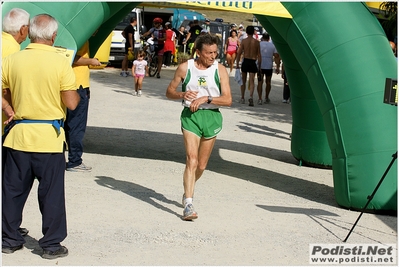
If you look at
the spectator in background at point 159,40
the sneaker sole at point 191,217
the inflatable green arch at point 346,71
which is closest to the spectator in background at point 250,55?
the spectator in background at point 159,40

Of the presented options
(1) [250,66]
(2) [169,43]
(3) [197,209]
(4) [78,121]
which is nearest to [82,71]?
(4) [78,121]

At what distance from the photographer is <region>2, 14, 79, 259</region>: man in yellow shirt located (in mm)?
5473

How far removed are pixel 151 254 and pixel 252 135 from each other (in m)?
7.43

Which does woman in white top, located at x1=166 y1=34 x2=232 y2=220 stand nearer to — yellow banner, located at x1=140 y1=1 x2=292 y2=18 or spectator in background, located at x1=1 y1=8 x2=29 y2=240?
yellow banner, located at x1=140 y1=1 x2=292 y2=18

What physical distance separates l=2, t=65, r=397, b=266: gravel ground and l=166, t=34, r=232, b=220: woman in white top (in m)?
0.59

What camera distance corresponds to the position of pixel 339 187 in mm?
7832

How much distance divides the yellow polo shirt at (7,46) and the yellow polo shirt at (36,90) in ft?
1.11

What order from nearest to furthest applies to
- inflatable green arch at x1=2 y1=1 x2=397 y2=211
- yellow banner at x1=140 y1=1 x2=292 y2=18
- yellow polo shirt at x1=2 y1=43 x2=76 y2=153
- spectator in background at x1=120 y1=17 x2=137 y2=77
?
yellow polo shirt at x1=2 y1=43 x2=76 y2=153
inflatable green arch at x1=2 y1=1 x2=397 y2=211
yellow banner at x1=140 y1=1 x2=292 y2=18
spectator in background at x1=120 y1=17 x2=137 y2=77

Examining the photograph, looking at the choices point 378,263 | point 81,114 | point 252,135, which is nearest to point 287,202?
point 378,263

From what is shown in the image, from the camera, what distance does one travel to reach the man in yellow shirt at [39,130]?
5473 mm

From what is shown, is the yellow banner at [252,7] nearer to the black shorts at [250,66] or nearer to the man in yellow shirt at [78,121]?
the man in yellow shirt at [78,121]

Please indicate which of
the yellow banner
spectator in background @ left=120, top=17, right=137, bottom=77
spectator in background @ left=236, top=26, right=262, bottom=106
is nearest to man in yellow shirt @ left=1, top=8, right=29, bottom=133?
the yellow banner

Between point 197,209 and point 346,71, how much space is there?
7.01ft

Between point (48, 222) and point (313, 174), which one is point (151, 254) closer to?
point (48, 222)
